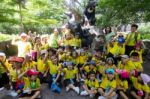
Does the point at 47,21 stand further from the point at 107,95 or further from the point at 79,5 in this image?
the point at 107,95

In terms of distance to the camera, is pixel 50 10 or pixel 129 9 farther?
pixel 50 10

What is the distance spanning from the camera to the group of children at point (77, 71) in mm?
8625

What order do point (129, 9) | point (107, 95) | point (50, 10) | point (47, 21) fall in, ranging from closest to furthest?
point (107, 95)
point (129, 9)
point (47, 21)
point (50, 10)

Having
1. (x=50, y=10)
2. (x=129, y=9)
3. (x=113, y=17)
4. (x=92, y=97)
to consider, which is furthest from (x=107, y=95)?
(x=50, y=10)

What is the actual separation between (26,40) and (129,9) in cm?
741

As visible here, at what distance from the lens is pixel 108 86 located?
8773mm

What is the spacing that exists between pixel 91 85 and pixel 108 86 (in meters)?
0.56

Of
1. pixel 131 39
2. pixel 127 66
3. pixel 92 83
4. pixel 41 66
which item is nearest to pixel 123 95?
pixel 92 83

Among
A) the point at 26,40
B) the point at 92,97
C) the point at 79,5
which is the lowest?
the point at 92,97

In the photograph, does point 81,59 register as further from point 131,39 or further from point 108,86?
point 108,86

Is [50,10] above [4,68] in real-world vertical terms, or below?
above

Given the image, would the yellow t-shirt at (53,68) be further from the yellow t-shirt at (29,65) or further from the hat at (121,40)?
the hat at (121,40)

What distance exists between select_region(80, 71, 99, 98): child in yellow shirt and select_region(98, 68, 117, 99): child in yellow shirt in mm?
187

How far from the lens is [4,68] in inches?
345
